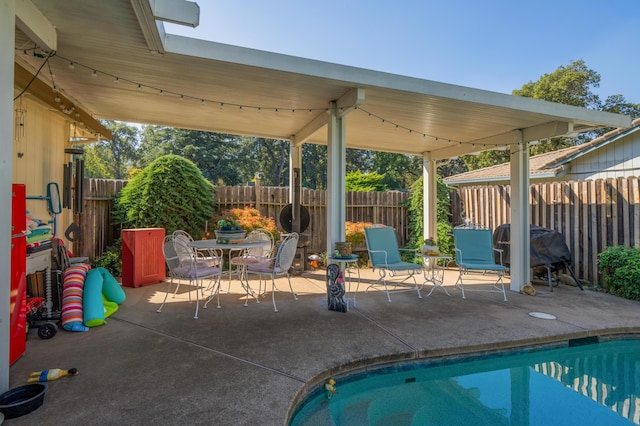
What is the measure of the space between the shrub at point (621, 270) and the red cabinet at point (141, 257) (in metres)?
7.08

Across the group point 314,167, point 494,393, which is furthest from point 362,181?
point 494,393

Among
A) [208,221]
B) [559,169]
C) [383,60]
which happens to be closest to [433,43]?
[383,60]

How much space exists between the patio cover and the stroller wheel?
111 cm

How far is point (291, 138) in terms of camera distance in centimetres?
647

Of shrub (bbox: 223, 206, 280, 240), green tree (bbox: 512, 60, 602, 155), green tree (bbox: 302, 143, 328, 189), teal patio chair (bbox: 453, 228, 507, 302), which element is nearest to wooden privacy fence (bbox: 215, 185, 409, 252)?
shrub (bbox: 223, 206, 280, 240)

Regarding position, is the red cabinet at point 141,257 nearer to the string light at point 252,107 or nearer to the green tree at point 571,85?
the string light at point 252,107

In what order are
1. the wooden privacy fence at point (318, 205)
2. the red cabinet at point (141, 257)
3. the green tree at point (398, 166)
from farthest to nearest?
the green tree at point (398, 166) < the wooden privacy fence at point (318, 205) < the red cabinet at point (141, 257)

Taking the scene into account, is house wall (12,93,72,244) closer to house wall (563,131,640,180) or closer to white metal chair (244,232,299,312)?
white metal chair (244,232,299,312)

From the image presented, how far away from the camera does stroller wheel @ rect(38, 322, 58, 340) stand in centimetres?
299

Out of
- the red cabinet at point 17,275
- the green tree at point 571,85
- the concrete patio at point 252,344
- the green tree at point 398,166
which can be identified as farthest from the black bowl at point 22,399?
the green tree at point 398,166

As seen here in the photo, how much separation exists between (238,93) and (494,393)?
3.97 m

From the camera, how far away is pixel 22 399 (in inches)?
77.9

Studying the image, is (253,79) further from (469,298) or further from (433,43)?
(433,43)

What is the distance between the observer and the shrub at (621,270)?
478cm
